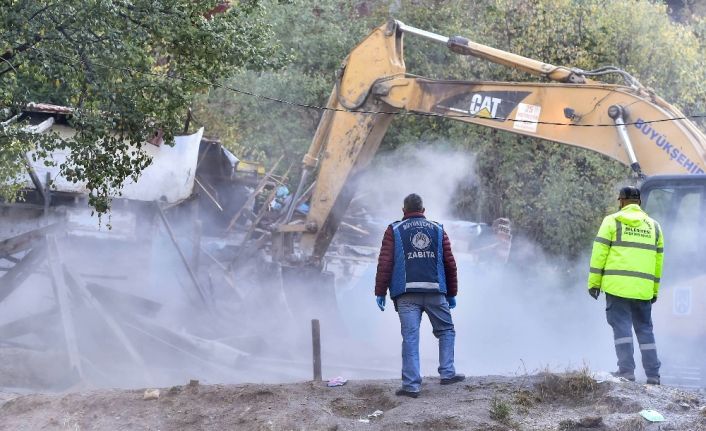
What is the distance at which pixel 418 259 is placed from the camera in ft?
26.5

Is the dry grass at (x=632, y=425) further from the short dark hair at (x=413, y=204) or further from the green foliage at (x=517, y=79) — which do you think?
the green foliage at (x=517, y=79)

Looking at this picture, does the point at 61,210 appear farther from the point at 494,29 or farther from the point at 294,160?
the point at 494,29

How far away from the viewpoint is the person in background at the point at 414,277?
26.4ft

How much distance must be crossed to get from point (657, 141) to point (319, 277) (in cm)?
541

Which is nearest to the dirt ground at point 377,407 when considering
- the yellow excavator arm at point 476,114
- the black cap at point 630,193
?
the black cap at point 630,193

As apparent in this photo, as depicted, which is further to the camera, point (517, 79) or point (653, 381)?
point (517, 79)

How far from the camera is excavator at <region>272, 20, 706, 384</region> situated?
30.5ft

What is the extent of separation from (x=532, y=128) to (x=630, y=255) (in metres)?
3.50

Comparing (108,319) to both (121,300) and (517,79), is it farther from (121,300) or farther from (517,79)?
(517,79)

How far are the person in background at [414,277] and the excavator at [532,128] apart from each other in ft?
8.20

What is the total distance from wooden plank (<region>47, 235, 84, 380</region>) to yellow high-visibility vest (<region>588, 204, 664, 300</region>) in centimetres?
623

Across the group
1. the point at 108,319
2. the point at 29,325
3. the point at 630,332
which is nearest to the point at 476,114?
the point at 630,332

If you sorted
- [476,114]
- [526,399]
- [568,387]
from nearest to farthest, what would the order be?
[526,399], [568,387], [476,114]

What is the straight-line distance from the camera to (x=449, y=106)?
1215cm
